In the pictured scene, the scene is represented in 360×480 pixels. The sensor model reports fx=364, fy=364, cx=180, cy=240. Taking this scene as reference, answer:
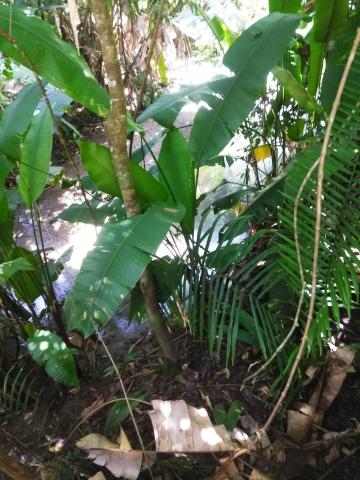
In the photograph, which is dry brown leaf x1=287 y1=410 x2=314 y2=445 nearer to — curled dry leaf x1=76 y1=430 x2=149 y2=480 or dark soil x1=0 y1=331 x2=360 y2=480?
dark soil x1=0 y1=331 x2=360 y2=480

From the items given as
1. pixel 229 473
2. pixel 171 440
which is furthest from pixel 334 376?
pixel 171 440

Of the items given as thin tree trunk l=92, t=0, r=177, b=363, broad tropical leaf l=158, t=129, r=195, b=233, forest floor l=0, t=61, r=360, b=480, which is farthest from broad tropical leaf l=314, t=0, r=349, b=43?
forest floor l=0, t=61, r=360, b=480

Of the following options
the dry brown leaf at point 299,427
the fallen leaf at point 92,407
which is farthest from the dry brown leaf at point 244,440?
the fallen leaf at point 92,407

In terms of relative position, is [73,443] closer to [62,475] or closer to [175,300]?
[62,475]

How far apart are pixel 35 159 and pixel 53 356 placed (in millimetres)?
780

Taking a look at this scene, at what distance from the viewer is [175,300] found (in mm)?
1481

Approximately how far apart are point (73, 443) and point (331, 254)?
111 cm

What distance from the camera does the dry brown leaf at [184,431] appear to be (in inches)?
36.1

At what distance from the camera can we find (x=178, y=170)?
134 cm

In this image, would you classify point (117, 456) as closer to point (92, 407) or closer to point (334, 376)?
point (92, 407)

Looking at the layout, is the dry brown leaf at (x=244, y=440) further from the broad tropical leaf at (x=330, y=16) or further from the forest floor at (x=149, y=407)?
the broad tropical leaf at (x=330, y=16)

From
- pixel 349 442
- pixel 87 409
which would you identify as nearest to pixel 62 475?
pixel 87 409

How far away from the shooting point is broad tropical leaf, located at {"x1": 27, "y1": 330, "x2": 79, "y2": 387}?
144cm

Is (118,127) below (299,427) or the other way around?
the other way around
